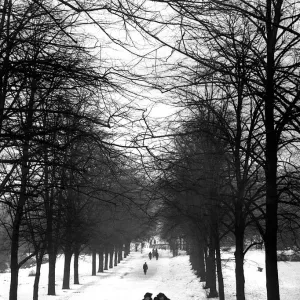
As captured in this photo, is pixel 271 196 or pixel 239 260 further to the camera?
pixel 239 260

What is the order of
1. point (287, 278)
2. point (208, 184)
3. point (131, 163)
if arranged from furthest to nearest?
point (287, 278)
point (208, 184)
point (131, 163)

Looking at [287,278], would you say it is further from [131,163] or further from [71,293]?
[131,163]

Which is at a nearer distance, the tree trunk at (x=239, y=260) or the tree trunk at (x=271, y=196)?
the tree trunk at (x=271, y=196)

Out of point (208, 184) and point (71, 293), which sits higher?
point (208, 184)

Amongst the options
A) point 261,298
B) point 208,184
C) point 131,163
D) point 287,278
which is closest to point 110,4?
point 131,163

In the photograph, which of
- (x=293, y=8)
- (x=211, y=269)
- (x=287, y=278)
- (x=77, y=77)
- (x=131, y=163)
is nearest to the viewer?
(x=77, y=77)

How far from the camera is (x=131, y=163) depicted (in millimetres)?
5430

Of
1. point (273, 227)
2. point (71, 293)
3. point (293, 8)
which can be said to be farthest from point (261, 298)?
point (293, 8)

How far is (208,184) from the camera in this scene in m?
12.7

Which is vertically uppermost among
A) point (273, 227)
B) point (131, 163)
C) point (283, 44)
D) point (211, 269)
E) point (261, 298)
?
point (283, 44)

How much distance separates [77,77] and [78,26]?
0.59 meters

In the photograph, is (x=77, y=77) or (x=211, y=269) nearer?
(x=77, y=77)

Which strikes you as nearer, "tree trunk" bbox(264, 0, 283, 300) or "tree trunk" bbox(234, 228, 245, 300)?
"tree trunk" bbox(264, 0, 283, 300)

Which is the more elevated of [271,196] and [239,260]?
[271,196]
